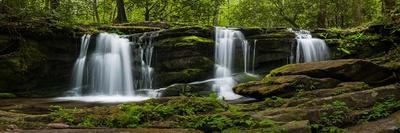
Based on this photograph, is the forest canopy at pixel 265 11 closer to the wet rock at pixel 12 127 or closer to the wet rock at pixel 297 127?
the wet rock at pixel 12 127

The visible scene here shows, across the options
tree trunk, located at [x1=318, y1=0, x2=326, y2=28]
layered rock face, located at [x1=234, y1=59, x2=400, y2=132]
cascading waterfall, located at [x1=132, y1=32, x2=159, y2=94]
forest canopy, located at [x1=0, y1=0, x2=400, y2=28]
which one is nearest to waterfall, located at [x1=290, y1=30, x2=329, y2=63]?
cascading waterfall, located at [x1=132, y1=32, x2=159, y2=94]

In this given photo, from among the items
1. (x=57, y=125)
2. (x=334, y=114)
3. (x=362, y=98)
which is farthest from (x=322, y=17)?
(x=57, y=125)

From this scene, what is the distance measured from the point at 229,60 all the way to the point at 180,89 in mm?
3205

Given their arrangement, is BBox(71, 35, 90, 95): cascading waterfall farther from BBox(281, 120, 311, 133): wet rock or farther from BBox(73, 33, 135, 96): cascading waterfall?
BBox(281, 120, 311, 133): wet rock

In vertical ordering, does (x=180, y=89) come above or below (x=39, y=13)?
below

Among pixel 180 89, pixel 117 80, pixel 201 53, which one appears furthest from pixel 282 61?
pixel 117 80

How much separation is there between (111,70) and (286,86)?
24.1 feet

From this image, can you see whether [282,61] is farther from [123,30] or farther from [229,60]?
[123,30]

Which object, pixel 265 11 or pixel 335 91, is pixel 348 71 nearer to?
pixel 335 91

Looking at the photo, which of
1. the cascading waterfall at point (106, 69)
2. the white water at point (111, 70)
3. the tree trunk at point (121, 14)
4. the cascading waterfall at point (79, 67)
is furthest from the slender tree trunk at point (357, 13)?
the cascading waterfall at point (79, 67)

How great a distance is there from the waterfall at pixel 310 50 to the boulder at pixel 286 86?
5.84m

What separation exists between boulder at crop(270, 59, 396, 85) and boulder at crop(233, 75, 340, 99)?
0.28m

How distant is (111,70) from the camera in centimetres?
1467

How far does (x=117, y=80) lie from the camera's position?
1452 cm
